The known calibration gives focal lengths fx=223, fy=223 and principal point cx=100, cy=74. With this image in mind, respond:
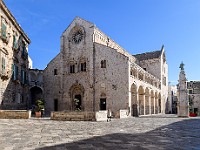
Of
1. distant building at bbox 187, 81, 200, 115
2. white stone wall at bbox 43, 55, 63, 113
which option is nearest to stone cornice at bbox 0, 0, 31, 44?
white stone wall at bbox 43, 55, 63, 113

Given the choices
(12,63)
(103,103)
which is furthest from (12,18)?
(103,103)

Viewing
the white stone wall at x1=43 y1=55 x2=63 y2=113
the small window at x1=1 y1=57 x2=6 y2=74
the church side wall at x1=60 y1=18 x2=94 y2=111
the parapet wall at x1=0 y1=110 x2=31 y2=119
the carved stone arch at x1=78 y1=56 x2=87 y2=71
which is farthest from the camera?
the white stone wall at x1=43 y1=55 x2=63 y2=113

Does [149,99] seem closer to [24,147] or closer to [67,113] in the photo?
[67,113]

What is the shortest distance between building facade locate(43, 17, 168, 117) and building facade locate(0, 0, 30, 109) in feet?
15.9

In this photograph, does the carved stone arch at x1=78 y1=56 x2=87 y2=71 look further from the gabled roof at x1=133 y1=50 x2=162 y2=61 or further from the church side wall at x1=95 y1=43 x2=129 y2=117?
the gabled roof at x1=133 y1=50 x2=162 y2=61

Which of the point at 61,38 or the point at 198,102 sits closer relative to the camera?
the point at 61,38

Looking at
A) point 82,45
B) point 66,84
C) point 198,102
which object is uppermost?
point 82,45

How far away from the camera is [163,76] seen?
158ft

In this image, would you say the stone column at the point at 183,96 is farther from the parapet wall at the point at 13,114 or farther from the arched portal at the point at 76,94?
the parapet wall at the point at 13,114

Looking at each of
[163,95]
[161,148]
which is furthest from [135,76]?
[161,148]

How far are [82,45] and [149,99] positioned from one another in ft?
46.2

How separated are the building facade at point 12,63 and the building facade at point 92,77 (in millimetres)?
4845

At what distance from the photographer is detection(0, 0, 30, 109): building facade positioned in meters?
22.1

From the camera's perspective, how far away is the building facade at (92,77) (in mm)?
28219
